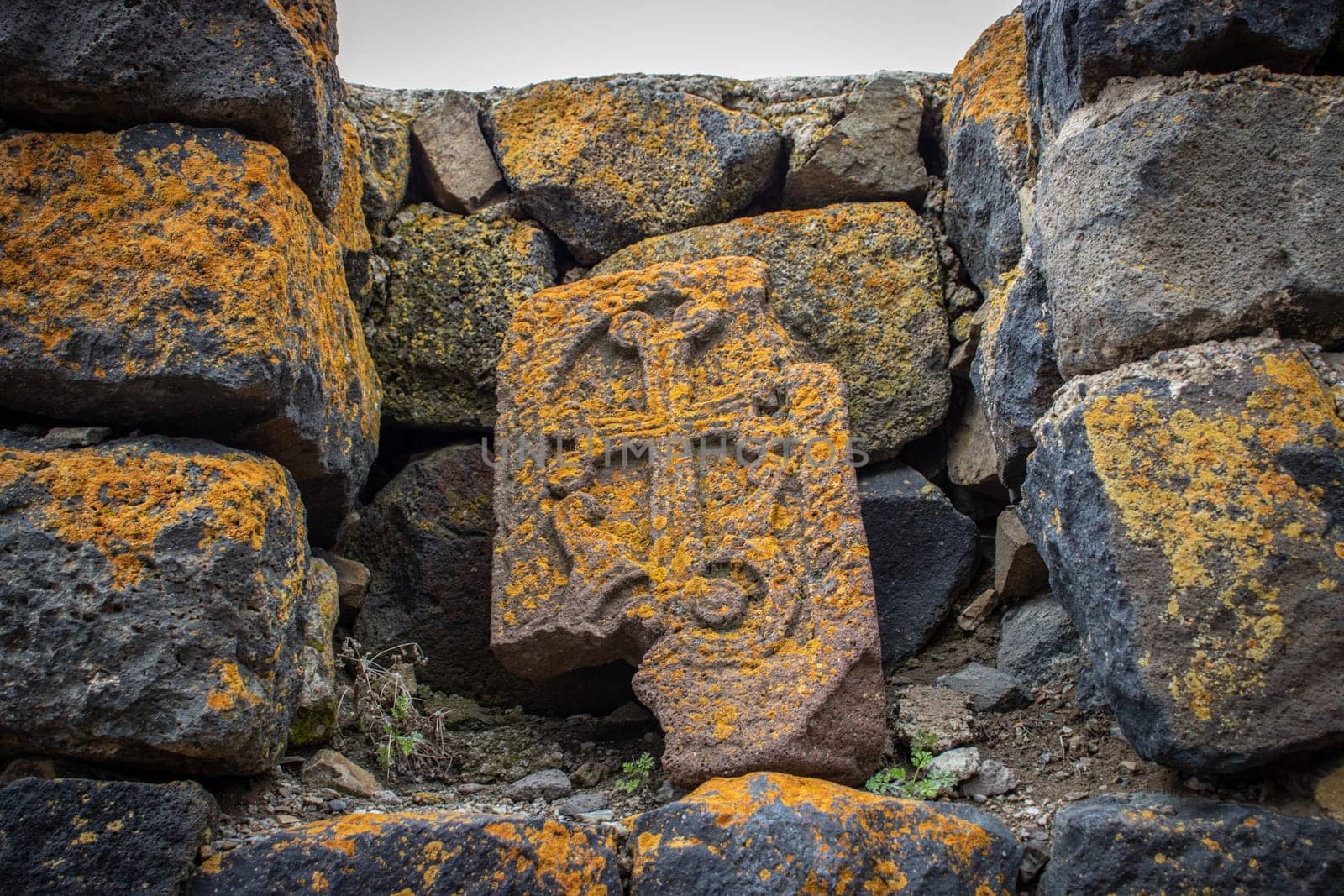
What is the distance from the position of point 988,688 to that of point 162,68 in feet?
7.32

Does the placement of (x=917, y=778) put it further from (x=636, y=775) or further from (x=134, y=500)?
(x=134, y=500)

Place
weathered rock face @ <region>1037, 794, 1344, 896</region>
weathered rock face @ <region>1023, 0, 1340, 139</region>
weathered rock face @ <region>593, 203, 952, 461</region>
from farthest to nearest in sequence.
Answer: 1. weathered rock face @ <region>593, 203, 952, 461</region>
2. weathered rock face @ <region>1023, 0, 1340, 139</region>
3. weathered rock face @ <region>1037, 794, 1344, 896</region>

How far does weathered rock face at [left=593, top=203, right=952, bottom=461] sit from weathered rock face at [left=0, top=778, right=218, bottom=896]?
186cm

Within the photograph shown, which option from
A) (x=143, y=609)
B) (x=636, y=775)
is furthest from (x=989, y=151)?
(x=143, y=609)

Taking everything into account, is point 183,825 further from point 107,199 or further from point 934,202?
point 934,202

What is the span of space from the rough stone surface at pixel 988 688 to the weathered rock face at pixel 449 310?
1.47m

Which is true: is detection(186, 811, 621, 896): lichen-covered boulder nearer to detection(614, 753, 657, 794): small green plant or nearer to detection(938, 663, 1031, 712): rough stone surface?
detection(614, 753, 657, 794): small green plant

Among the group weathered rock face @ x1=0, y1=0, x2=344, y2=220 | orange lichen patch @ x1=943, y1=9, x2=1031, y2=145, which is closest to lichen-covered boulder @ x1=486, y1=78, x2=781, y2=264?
orange lichen patch @ x1=943, y1=9, x2=1031, y2=145

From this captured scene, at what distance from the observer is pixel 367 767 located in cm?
229

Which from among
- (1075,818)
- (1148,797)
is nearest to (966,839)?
(1075,818)

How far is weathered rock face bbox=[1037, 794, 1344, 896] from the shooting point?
60.9 inches

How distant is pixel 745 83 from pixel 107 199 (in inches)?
81.2

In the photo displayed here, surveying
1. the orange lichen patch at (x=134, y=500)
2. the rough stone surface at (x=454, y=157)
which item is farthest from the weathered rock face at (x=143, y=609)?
the rough stone surface at (x=454, y=157)

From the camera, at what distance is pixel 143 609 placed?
1806 millimetres
